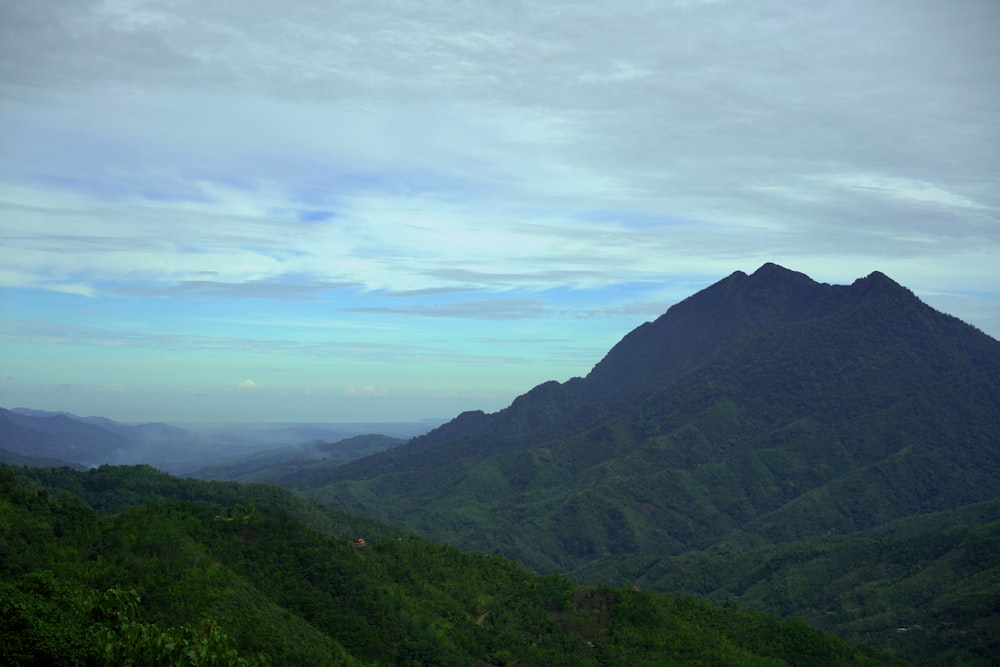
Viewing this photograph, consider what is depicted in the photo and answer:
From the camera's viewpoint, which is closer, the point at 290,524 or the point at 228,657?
the point at 228,657

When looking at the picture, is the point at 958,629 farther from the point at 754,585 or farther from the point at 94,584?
the point at 94,584

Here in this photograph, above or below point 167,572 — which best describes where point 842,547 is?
below

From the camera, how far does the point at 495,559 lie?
115875 millimetres

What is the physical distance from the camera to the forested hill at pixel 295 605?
1488 inches

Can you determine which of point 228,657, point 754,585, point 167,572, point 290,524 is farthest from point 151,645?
point 754,585

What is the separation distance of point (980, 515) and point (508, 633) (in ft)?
469

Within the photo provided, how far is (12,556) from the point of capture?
57281mm

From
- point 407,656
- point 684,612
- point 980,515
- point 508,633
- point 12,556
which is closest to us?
point 12,556

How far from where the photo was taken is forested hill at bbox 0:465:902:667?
124 feet

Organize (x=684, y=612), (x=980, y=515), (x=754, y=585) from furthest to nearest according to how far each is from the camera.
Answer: (x=980, y=515) < (x=754, y=585) < (x=684, y=612)

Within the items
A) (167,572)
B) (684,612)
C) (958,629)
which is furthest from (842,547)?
(167,572)

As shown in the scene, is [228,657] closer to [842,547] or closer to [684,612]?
[684,612]

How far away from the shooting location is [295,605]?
77.8m

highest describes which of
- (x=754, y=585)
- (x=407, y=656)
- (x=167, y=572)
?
(x=167, y=572)
